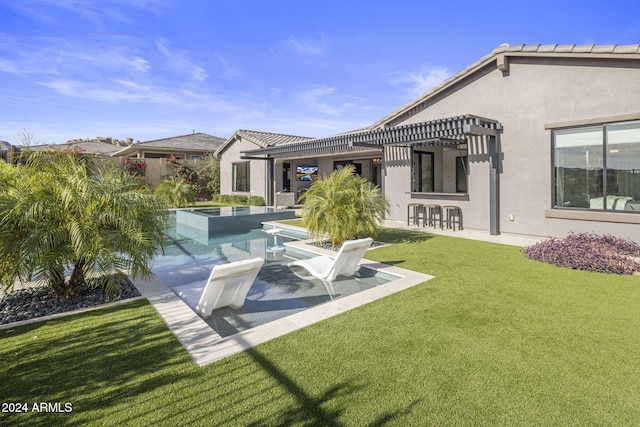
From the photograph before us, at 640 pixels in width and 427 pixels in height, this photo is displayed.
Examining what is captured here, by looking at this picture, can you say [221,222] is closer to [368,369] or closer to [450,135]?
[450,135]

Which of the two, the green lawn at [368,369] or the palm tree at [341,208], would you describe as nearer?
the green lawn at [368,369]

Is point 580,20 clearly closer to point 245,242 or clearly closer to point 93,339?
point 245,242

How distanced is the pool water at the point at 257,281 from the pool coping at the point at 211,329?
39cm

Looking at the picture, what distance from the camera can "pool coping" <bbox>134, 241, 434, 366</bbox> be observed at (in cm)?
410

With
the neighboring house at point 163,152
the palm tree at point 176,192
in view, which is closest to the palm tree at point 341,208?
the palm tree at point 176,192

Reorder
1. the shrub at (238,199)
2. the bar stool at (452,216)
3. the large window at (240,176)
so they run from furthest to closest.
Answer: the large window at (240,176) → the shrub at (238,199) → the bar stool at (452,216)

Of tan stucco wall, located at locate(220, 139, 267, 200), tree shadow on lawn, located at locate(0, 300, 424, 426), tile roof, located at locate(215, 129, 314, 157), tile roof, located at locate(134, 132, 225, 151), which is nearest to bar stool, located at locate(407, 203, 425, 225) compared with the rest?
tile roof, located at locate(215, 129, 314, 157)

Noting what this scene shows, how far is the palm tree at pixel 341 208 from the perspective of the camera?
9828mm

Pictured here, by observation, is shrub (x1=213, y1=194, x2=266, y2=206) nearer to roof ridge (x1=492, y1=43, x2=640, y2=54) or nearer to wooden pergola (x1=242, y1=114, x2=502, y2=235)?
wooden pergola (x1=242, y1=114, x2=502, y2=235)

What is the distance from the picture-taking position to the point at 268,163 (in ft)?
77.4

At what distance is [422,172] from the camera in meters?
15.9

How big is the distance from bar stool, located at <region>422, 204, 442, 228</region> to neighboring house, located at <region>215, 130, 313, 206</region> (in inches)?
422

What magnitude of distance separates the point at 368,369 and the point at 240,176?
24773mm

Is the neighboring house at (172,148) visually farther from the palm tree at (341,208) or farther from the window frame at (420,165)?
the palm tree at (341,208)
